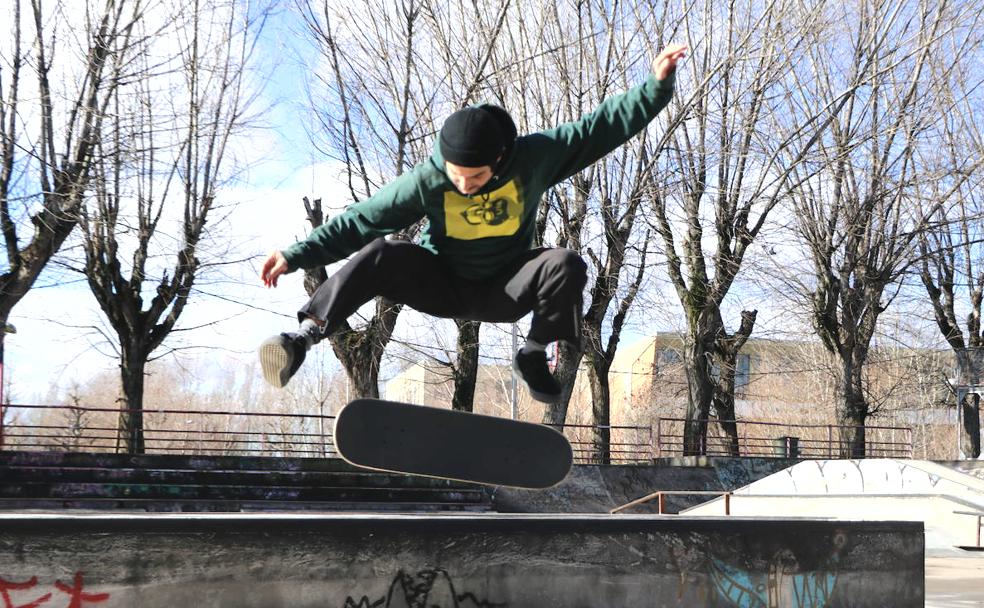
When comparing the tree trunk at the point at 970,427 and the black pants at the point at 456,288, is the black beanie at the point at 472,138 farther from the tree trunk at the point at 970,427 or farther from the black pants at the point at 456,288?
the tree trunk at the point at 970,427

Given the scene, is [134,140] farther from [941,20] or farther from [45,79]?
[941,20]

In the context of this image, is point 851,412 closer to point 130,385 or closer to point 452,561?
point 130,385

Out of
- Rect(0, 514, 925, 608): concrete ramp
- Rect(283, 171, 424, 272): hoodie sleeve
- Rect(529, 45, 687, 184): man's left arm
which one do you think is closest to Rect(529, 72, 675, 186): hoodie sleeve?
Rect(529, 45, 687, 184): man's left arm

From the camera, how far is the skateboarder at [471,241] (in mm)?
3734

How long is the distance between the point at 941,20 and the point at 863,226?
14.7ft

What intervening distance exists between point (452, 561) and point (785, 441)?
16.9 metres

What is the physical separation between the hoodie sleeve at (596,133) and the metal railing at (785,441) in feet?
44.1

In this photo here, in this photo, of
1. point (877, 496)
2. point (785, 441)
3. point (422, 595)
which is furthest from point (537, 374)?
point (785, 441)

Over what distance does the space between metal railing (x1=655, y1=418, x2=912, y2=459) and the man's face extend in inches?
541

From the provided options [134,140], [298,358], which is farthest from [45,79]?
[298,358]

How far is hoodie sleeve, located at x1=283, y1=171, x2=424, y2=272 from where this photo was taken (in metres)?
3.89

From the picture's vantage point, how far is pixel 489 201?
12.5ft

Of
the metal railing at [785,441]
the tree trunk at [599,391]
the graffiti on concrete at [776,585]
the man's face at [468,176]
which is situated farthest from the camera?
the metal railing at [785,441]

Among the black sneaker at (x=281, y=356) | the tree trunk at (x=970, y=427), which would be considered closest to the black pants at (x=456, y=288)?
the black sneaker at (x=281, y=356)
